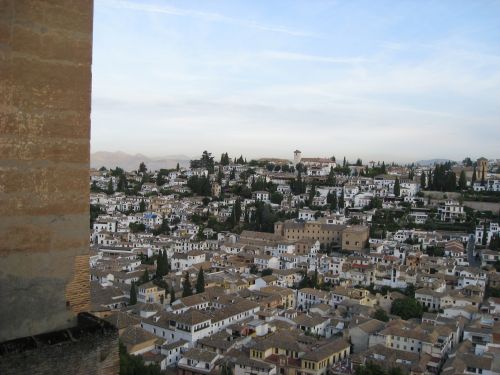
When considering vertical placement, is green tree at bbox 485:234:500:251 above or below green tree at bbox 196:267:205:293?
above

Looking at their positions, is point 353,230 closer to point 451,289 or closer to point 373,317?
point 451,289

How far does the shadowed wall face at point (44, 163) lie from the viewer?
1654 mm

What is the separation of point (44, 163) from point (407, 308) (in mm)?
14081

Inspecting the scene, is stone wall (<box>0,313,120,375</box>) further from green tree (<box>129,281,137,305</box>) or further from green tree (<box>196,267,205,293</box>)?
green tree (<box>196,267,205,293</box>)

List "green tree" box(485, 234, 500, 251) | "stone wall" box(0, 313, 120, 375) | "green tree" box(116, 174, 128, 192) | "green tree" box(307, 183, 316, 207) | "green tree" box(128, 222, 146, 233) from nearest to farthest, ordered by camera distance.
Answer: "stone wall" box(0, 313, 120, 375), "green tree" box(485, 234, 500, 251), "green tree" box(128, 222, 146, 233), "green tree" box(307, 183, 316, 207), "green tree" box(116, 174, 128, 192)

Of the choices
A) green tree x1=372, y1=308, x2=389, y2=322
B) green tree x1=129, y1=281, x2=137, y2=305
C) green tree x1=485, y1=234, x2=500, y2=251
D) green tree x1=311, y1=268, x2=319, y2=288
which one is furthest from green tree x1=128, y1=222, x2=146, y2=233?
green tree x1=485, y1=234, x2=500, y2=251

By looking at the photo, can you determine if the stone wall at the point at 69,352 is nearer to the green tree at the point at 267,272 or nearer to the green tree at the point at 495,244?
the green tree at the point at 267,272

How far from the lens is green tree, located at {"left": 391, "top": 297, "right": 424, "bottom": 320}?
47.4ft

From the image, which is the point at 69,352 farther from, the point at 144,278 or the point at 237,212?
the point at 237,212

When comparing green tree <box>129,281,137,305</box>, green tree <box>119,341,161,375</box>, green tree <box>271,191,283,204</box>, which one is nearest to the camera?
green tree <box>119,341,161,375</box>

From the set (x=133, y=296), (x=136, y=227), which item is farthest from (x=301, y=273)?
(x=136, y=227)

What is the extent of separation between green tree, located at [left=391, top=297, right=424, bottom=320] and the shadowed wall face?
13755mm

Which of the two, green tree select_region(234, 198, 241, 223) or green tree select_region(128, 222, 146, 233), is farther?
green tree select_region(234, 198, 241, 223)

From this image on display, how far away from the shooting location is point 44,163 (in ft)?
5.66
